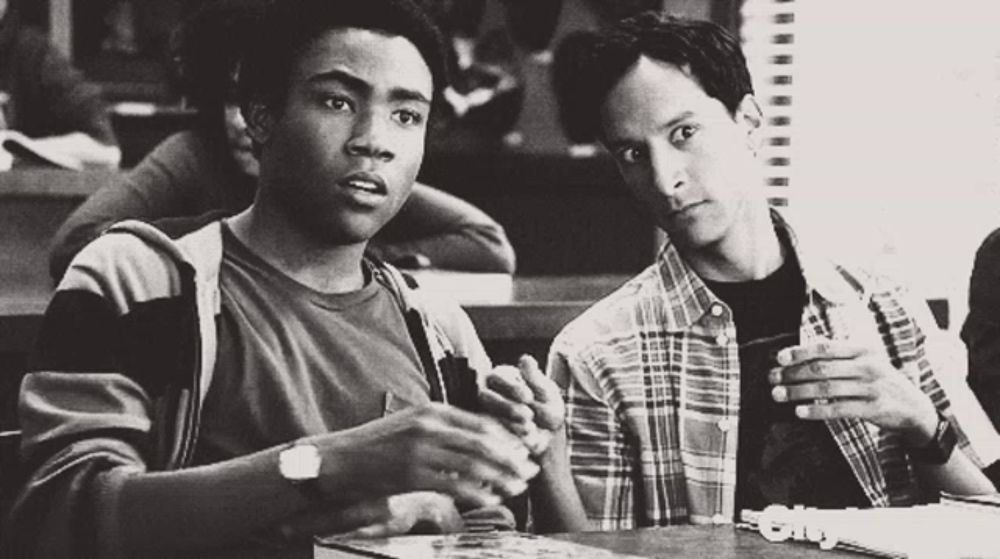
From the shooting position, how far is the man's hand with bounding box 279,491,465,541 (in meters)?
1.78

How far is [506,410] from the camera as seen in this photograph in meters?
1.77

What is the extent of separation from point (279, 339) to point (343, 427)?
11cm

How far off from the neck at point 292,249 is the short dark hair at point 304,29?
13 cm

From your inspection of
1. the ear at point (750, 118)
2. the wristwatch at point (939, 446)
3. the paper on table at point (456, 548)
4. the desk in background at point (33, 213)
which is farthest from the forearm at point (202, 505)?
the desk in background at point (33, 213)

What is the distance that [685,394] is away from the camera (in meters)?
2.42

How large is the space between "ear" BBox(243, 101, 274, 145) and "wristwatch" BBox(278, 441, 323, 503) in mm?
494

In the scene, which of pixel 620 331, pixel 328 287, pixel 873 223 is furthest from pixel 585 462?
pixel 873 223

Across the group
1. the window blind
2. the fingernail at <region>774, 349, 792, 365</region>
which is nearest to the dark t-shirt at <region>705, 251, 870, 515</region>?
the fingernail at <region>774, 349, 792, 365</region>

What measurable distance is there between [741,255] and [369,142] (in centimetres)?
64

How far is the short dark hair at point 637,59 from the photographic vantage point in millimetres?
2414

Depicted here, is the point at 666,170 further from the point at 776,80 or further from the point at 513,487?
the point at 776,80

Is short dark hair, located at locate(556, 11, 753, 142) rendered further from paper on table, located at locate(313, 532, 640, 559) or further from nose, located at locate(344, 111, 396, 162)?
paper on table, located at locate(313, 532, 640, 559)

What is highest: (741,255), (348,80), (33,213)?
(348,80)

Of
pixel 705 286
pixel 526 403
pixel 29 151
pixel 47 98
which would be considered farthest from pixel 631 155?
pixel 47 98
